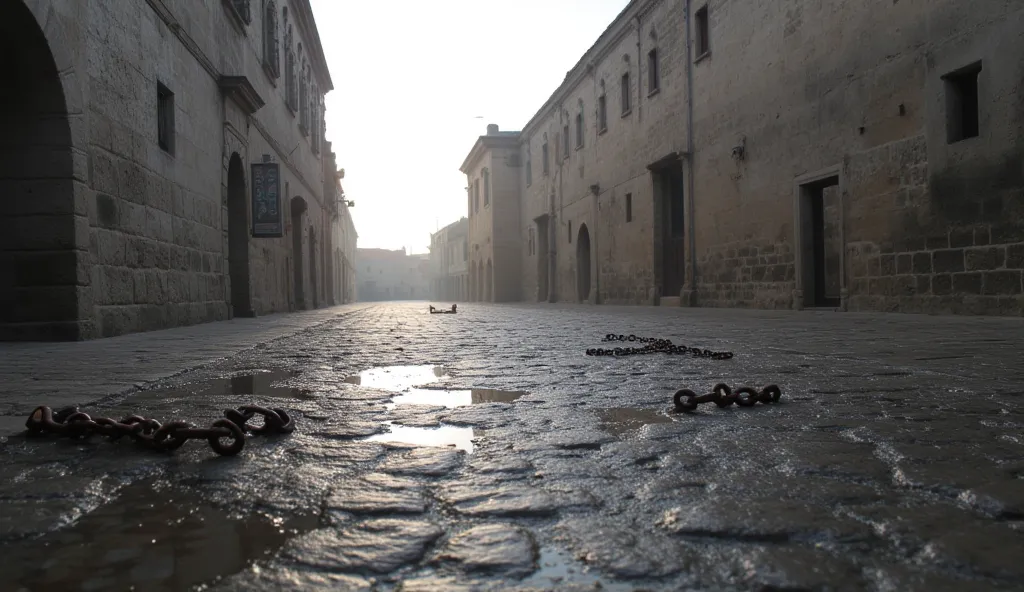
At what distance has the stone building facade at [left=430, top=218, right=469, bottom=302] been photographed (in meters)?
51.8

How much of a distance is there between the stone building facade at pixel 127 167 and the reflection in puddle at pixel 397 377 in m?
3.93

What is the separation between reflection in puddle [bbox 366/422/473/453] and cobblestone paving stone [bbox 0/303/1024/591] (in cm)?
3

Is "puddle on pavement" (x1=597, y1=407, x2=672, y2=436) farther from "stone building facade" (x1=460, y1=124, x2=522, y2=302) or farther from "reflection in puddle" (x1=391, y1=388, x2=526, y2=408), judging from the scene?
"stone building facade" (x1=460, y1=124, x2=522, y2=302)

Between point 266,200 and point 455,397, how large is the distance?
11.3m

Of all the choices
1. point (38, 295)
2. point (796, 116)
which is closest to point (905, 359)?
point (38, 295)

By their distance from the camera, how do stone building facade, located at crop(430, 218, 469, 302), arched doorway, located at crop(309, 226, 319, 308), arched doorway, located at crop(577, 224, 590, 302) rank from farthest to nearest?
stone building facade, located at crop(430, 218, 469, 302)
arched doorway, located at crop(577, 224, 590, 302)
arched doorway, located at crop(309, 226, 319, 308)

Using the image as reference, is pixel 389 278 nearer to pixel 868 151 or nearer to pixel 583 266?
pixel 583 266

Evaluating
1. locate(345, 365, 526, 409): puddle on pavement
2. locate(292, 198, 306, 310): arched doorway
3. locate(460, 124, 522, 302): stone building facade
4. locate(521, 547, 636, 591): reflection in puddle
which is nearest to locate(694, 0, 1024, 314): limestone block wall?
locate(345, 365, 526, 409): puddle on pavement

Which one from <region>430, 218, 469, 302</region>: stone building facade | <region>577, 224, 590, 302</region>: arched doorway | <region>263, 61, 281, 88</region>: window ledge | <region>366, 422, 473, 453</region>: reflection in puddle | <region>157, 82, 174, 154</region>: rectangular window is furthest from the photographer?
<region>430, 218, 469, 302</region>: stone building facade

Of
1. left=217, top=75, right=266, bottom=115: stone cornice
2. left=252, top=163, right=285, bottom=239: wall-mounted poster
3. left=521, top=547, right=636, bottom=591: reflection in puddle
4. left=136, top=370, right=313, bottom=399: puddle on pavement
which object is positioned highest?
left=217, top=75, right=266, bottom=115: stone cornice

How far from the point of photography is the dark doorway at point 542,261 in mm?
30734

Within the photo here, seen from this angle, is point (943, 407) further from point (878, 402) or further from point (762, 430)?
point (762, 430)

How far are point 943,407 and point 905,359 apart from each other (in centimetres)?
191

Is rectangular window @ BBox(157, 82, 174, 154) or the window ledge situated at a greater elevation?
the window ledge
